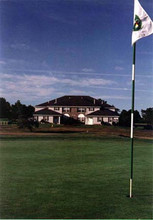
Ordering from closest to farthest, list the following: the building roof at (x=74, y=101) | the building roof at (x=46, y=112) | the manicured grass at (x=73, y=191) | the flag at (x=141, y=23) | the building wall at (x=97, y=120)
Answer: the manicured grass at (x=73, y=191), the flag at (x=141, y=23), the building wall at (x=97, y=120), the building roof at (x=46, y=112), the building roof at (x=74, y=101)

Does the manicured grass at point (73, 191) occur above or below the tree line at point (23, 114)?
below

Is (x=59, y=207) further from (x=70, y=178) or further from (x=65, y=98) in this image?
(x=65, y=98)

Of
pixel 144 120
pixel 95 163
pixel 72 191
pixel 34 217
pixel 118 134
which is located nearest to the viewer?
pixel 34 217

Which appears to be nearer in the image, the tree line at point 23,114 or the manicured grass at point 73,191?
the manicured grass at point 73,191

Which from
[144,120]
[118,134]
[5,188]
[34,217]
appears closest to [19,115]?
[118,134]

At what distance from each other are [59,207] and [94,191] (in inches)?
72.1

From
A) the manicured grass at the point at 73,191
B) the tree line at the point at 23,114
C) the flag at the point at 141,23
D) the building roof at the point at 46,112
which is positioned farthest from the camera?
the building roof at the point at 46,112

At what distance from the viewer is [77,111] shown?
2734 inches

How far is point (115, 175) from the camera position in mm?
11422

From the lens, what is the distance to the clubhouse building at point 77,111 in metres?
66.8

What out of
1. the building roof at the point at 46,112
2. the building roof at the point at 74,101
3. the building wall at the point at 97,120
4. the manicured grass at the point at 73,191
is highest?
the building roof at the point at 74,101

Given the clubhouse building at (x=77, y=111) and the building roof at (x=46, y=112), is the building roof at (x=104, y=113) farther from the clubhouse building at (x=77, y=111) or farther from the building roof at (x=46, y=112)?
the building roof at (x=46, y=112)

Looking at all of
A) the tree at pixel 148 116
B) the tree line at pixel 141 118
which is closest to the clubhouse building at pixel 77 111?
the tree line at pixel 141 118

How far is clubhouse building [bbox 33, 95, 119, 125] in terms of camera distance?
66812 mm
